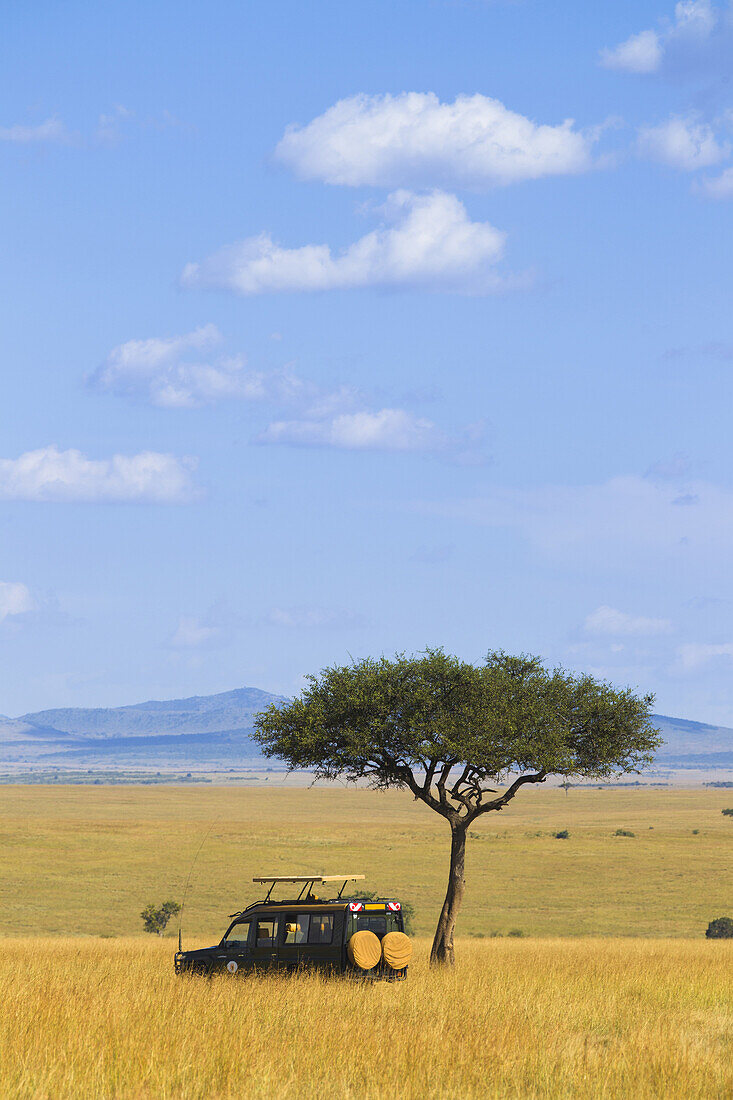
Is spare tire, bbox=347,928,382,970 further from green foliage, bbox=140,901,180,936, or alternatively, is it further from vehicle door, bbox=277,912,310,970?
green foliage, bbox=140,901,180,936

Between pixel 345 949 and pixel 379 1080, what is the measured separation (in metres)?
7.73

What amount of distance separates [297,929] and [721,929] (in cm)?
4484

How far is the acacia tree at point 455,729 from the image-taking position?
28656 mm

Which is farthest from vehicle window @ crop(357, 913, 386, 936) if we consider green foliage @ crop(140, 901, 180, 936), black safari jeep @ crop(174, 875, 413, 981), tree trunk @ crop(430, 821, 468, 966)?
green foliage @ crop(140, 901, 180, 936)

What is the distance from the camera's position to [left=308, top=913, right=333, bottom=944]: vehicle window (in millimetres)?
19938

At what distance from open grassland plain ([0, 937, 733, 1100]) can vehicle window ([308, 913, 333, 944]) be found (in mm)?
950

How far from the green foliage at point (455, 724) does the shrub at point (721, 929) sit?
31.8 meters

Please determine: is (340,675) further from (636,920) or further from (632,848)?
(632,848)

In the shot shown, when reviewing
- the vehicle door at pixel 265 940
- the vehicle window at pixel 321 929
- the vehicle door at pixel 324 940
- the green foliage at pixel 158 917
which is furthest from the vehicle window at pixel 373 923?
the green foliage at pixel 158 917

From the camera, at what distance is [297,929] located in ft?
66.2

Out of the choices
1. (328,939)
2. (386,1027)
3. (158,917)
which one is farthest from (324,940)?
(158,917)

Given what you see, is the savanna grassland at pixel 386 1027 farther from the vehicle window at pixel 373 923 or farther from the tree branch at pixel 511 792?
the tree branch at pixel 511 792

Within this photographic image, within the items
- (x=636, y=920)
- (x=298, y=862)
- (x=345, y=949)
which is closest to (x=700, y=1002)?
(x=345, y=949)

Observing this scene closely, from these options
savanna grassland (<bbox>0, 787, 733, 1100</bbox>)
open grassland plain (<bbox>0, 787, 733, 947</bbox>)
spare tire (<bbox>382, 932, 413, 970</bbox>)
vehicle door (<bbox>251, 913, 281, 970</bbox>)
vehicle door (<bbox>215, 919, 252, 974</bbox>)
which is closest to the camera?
savanna grassland (<bbox>0, 787, 733, 1100</bbox>)
